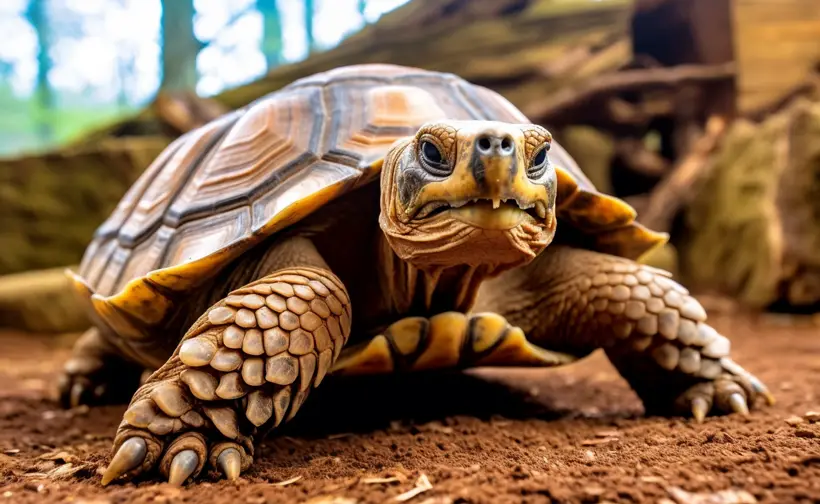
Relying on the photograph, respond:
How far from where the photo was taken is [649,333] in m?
2.51

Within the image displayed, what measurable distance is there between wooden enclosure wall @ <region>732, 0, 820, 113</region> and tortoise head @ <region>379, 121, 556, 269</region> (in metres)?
6.71

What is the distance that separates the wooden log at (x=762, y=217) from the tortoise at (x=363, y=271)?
356 centimetres

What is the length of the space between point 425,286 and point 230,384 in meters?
0.80

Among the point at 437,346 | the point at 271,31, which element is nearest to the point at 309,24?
the point at 271,31

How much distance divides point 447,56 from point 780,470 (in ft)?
30.3

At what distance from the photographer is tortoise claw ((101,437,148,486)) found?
5.65ft

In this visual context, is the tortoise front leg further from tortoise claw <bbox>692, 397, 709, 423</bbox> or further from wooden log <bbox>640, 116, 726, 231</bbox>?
wooden log <bbox>640, 116, 726, 231</bbox>

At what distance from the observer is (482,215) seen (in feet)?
5.77

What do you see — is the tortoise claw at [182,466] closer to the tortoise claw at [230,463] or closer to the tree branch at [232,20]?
the tortoise claw at [230,463]

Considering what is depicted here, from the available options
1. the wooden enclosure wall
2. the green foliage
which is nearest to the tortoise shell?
the wooden enclosure wall

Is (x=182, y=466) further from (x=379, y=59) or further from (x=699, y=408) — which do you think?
(x=379, y=59)

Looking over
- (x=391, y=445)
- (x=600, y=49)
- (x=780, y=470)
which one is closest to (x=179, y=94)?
(x=600, y=49)

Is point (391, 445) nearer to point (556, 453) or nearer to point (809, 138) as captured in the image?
point (556, 453)

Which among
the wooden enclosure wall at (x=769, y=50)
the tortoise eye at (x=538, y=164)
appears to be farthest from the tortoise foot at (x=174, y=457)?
the wooden enclosure wall at (x=769, y=50)
